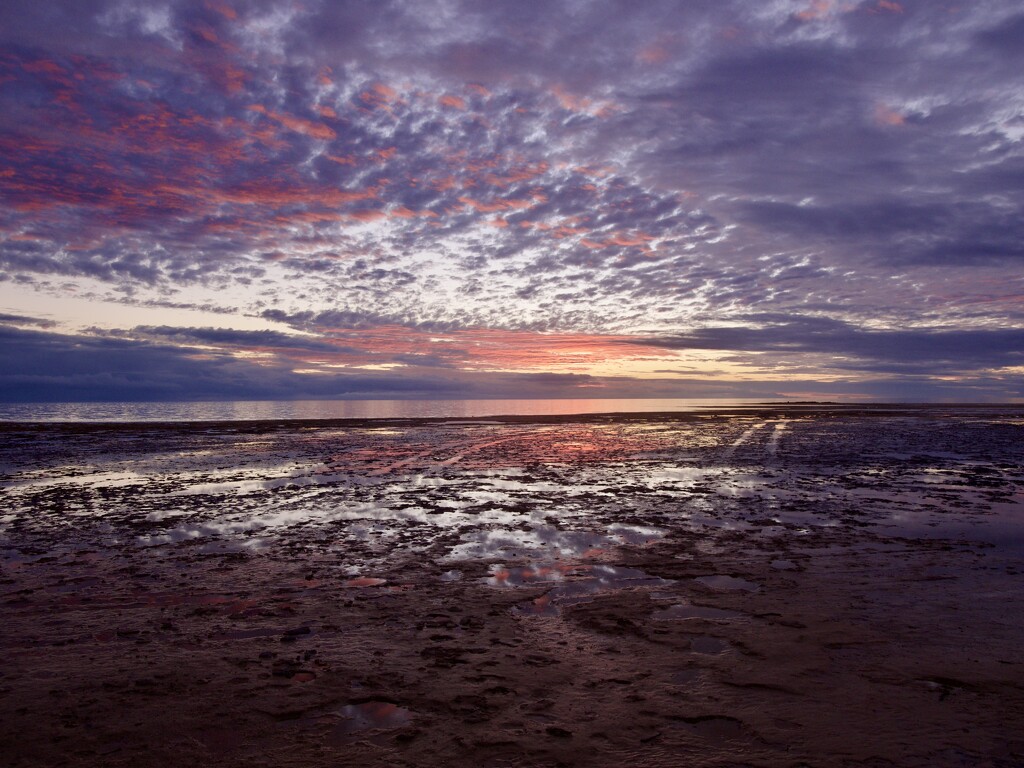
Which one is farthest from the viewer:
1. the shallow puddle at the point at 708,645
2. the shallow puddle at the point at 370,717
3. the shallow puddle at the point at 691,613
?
the shallow puddle at the point at 691,613

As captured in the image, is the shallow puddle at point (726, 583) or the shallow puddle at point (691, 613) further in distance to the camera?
the shallow puddle at point (726, 583)

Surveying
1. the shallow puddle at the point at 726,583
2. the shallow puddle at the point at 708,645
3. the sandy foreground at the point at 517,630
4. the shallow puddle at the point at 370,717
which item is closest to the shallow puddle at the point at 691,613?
the sandy foreground at the point at 517,630

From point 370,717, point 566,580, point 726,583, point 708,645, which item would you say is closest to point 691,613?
point 708,645

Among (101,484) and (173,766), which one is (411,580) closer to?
(173,766)

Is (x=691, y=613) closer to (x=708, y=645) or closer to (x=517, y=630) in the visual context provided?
(x=708, y=645)

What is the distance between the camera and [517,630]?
23.2 ft

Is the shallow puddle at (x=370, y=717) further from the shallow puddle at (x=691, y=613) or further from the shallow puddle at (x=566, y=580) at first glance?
the shallow puddle at (x=691, y=613)

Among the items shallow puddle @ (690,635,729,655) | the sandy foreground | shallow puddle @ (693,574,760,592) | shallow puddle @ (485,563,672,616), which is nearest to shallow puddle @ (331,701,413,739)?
the sandy foreground

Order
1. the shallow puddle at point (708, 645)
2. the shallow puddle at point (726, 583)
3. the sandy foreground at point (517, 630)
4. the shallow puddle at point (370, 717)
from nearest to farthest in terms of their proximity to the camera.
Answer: the sandy foreground at point (517, 630) < the shallow puddle at point (370, 717) < the shallow puddle at point (708, 645) < the shallow puddle at point (726, 583)

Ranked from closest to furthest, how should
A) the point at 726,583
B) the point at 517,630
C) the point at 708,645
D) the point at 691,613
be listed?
the point at 708,645, the point at 517,630, the point at 691,613, the point at 726,583

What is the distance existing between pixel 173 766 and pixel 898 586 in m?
9.01

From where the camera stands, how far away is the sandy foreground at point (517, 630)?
15.6 ft

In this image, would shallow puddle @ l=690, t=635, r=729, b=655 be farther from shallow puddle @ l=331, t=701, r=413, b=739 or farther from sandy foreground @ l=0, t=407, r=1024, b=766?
shallow puddle @ l=331, t=701, r=413, b=739

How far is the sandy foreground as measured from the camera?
4754mm
